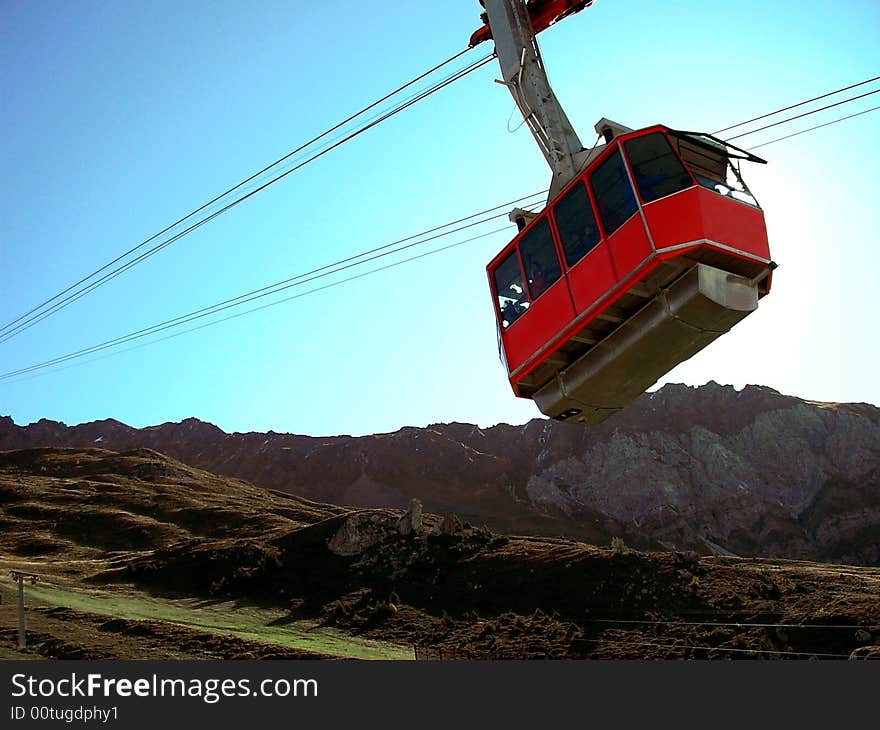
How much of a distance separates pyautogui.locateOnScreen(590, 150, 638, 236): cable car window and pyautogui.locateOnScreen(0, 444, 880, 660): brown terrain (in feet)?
27.8

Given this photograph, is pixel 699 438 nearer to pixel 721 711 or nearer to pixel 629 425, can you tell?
pixel 629 425

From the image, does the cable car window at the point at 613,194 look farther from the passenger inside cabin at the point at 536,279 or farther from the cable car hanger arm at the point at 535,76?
the cable car hanger arm at the point at 535,76

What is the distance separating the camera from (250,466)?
115 m

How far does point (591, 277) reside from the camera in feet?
37.6

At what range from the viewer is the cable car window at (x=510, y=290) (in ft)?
42.8

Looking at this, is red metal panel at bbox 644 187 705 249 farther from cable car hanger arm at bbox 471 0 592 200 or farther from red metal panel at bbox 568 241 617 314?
cable car hanger arm at bbox 471 0 592 200

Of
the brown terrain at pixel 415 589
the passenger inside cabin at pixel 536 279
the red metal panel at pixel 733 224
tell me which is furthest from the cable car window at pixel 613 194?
the brown terrain at pixel 415 589

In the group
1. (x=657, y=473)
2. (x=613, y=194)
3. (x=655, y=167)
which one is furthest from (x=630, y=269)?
(x=657, y=473)

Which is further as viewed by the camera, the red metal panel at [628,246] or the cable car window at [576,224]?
the cable car window at [576,224]

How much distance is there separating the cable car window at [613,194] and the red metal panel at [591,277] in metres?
0.38

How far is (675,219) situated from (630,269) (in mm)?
952

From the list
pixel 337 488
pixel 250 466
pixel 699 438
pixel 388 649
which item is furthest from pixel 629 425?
pixel 388 649

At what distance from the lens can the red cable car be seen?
10.8m

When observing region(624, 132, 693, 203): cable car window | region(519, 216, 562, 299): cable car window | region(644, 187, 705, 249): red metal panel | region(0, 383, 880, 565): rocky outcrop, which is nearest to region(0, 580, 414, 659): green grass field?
region(519, 216, 562, 299): cable car window
